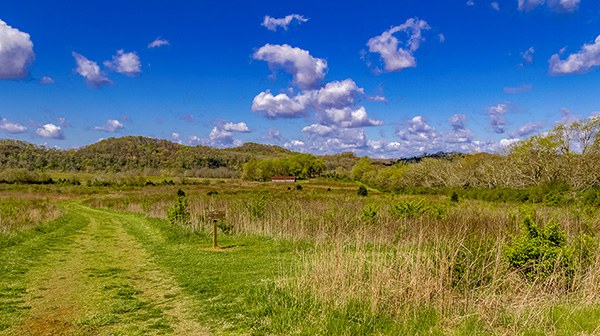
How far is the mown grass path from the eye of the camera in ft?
16.6

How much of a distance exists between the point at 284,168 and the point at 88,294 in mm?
119554

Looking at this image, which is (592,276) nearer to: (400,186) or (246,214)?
(246,214)

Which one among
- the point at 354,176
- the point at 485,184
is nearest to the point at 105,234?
the point at 485,184

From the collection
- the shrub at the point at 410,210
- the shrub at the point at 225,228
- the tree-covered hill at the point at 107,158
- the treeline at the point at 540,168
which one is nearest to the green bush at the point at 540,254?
the shrub at the point at 410,210

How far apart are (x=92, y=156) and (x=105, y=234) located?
146 m

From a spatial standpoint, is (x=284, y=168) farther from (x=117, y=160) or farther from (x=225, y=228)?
(x=225, y=228)

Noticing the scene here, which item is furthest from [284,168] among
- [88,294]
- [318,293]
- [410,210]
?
[318,293]

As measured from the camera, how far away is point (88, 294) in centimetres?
660

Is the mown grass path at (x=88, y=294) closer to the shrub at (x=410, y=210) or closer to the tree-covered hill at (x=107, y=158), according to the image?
A: the shrub at (x=410, y=210)

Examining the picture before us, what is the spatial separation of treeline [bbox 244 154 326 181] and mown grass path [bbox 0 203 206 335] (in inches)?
3972

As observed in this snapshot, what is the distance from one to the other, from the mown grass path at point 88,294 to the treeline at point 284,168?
331 ft

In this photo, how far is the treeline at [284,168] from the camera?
368 feet

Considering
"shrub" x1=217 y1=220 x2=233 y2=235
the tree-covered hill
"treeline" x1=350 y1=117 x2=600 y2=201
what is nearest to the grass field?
"shrub" x1=217 y1=220 x2=233 y2=235

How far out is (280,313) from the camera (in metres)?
5.17
